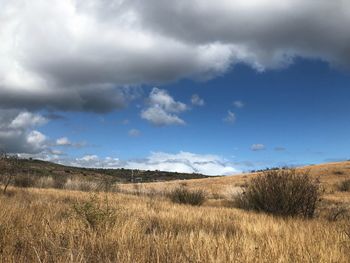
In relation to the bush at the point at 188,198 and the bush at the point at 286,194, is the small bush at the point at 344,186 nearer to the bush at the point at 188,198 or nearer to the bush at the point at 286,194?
the bush at the point at 188,198

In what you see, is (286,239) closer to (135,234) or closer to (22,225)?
(135,234)

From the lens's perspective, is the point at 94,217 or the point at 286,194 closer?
the point at 94,217

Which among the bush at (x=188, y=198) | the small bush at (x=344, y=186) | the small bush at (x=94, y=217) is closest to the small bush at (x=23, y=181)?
the bush at (x=188, y=198)

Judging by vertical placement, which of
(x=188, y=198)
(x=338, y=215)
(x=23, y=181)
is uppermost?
(x=23, y=181)

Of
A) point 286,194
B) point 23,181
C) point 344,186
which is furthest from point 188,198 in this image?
point 344,186

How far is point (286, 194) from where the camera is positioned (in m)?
13.6

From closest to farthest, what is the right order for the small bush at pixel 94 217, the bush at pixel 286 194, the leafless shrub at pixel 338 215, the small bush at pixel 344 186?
the small bush at pixel 94 217, the leafless shrub at pixel 338 215, the bush at pixel 286 194, the small bush at pixel 344 186

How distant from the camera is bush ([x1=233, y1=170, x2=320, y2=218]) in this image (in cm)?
1354

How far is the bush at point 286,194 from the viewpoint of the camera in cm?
1354

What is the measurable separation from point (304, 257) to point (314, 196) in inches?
349

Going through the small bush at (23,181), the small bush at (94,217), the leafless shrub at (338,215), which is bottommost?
the leafless shrub at (338,215)

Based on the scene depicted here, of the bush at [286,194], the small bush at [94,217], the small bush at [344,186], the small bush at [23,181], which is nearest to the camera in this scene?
the small bush at [94,217]

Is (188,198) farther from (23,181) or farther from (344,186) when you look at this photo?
(344,186)

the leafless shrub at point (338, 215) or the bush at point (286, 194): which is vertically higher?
the bush at point (286, 194)
